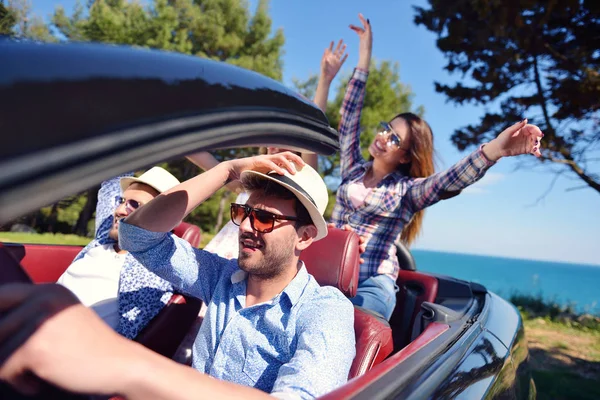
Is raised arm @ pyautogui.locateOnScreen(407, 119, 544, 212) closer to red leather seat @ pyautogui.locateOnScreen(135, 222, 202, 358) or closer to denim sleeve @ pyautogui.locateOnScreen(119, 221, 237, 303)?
denim sleeve @ pyautogui.locateOnScreen(119, 221, 237, 303)

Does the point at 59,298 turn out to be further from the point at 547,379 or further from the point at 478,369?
the point at 547,379

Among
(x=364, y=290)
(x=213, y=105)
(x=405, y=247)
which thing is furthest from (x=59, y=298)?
(x=405, y=247)

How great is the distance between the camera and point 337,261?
231 cm

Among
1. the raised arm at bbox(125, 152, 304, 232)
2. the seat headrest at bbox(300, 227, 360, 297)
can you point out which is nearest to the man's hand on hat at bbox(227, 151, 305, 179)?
the raised arm at bbox(125, 152, 304, 232)

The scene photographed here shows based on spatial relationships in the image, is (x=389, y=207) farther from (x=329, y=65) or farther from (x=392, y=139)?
(x=329, y=65)

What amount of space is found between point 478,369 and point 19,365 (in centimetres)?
154

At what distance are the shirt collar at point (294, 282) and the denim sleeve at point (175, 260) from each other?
12cm

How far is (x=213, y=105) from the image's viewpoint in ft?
2.59

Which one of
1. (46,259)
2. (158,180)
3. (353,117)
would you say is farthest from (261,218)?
(353,117)

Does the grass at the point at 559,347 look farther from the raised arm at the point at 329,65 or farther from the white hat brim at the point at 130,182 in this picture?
the raised arm at the point at 329,65

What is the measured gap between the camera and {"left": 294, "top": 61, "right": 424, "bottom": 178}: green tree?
18750 millimetres

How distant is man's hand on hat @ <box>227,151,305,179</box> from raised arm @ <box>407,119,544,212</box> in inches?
46.2

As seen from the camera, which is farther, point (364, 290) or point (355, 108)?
point (355, 108)

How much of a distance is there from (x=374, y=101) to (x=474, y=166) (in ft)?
56.9
